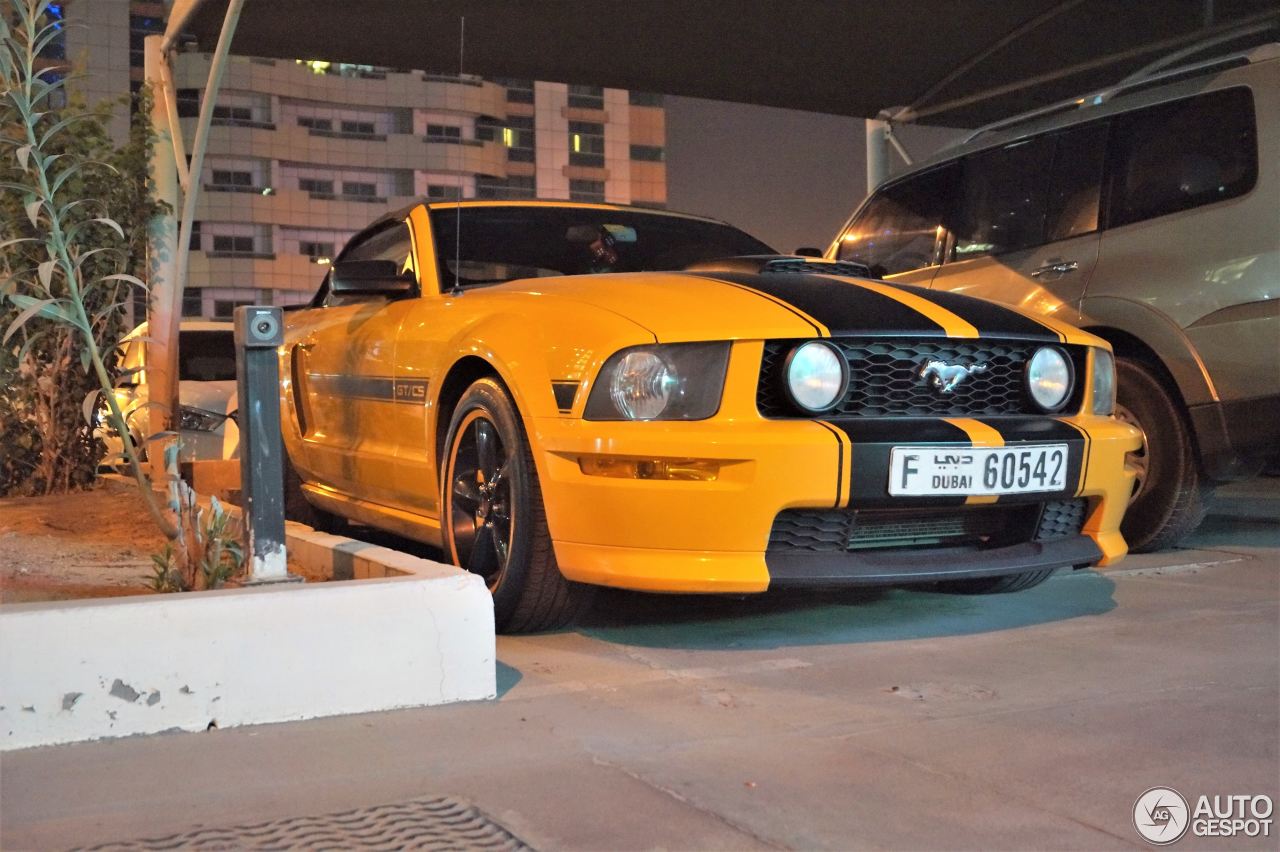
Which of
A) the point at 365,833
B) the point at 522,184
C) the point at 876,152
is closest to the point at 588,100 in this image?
the point at 522,184

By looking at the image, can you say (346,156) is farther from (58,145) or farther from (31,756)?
(31,756)

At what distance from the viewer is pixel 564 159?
53.5 m

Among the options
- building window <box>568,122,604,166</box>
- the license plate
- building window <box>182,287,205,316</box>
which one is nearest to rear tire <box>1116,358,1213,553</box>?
the license plate

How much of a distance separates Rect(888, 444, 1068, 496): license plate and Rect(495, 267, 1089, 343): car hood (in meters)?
0.35

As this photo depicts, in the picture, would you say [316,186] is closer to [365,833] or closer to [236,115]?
[236,115]

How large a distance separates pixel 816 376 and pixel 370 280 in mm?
1778

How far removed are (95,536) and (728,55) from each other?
6.01 metres

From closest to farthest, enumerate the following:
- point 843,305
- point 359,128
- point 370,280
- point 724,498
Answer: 1. point 724,498
2. point 843,305
3. point 370,280
4. point 359,128

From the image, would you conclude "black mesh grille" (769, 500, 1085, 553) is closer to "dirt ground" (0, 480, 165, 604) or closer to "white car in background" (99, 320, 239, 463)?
"dirt ground" (0, 480, 165, 604)

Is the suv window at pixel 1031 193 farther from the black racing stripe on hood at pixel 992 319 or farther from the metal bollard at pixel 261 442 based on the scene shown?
the metal bollard at pixel 261 442

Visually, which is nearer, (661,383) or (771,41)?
(661,383)

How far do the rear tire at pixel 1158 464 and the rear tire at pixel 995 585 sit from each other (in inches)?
40.2

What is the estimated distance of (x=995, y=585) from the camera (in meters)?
4.59

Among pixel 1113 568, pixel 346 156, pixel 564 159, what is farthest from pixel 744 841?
pixel 564 159
